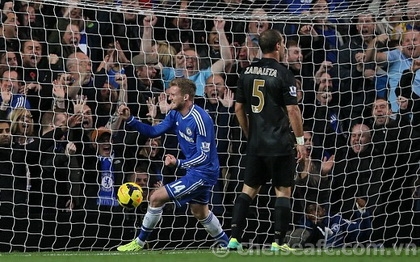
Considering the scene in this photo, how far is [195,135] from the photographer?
A: 1012cm

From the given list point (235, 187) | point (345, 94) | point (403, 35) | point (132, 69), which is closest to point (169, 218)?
point (235, 187)

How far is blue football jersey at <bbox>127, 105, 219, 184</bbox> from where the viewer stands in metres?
10.0

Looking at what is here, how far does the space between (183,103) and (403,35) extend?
3.69 metres

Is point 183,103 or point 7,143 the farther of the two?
point 7,143

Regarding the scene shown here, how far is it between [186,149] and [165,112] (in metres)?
1.58

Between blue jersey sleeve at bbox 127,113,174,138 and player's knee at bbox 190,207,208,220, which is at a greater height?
blue jersey sleeve at bbox 127,113,174,138

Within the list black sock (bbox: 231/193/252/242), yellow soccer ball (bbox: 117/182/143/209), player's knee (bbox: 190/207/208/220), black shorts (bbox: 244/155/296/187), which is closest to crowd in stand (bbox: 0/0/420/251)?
player's knee (bbox: 190/207/208/220)

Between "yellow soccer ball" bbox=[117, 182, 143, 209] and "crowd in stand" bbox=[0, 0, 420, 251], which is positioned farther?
"crowd in stand" bbox=[0, 0, 420, 251]

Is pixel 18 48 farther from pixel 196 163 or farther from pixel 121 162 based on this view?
pixel 196 163

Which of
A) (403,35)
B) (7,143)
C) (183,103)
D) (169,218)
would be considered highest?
(403,35)

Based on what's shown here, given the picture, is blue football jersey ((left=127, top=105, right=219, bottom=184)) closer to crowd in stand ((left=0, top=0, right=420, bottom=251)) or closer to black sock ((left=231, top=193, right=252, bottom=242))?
black sock ((left=231, top=193, right=252, bottom=242))

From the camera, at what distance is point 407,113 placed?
11852 mm

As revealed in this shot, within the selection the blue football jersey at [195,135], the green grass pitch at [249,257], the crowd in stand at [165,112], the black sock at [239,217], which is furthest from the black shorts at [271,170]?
the crowd in stand at [165,112]

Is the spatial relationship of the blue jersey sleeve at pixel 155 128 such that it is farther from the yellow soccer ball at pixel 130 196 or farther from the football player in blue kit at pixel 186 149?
the yellow soccer ball at pixel 130 196
